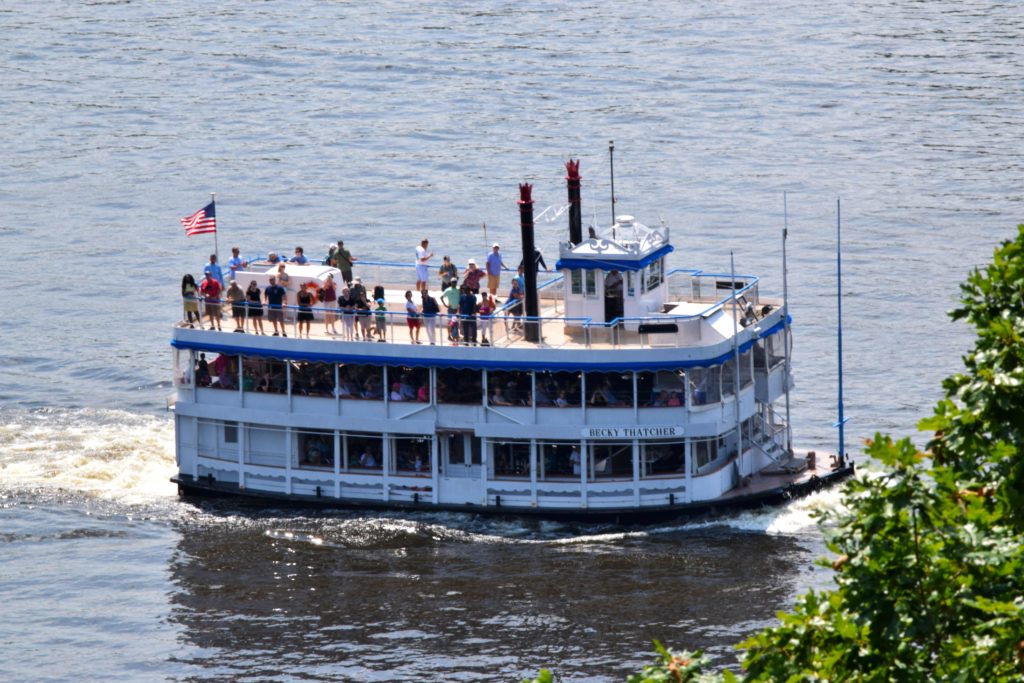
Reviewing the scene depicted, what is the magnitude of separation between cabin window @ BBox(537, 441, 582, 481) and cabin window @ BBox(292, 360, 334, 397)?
5515 mm

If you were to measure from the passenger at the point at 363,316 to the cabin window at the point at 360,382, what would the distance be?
0.79 metres

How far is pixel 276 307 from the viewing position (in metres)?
50.4

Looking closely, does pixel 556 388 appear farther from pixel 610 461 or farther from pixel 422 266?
pixel 422 266

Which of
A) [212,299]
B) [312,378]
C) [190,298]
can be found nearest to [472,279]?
→ [312,378]

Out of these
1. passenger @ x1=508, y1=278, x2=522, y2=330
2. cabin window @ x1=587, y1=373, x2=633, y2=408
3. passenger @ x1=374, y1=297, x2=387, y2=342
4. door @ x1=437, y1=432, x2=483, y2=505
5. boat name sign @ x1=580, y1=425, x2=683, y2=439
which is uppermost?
passenger @ x1=508, y1=278, x2=522, y2=330

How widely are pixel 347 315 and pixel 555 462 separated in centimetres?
619

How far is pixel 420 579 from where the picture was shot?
4584 centimetres

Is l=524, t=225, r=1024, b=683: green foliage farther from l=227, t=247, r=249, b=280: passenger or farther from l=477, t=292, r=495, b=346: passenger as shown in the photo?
l=227, t=247, r=249, b=280: passenger

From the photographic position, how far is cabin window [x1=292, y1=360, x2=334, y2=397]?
5034cm

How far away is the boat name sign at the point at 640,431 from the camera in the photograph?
48.0 m

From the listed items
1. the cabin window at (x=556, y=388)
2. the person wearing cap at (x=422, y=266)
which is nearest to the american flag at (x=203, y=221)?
the person wearing cap at (x=422, y=266)

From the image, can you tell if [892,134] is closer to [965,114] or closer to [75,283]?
[965,114]

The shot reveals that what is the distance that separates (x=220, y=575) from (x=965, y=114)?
45788 mm

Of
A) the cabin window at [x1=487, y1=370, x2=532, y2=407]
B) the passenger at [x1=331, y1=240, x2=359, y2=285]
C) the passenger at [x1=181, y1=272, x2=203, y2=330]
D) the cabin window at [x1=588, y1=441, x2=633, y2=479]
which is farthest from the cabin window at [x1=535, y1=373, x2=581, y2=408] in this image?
the passenger at [x1=181, y1=272, x2=203, y2=330]
